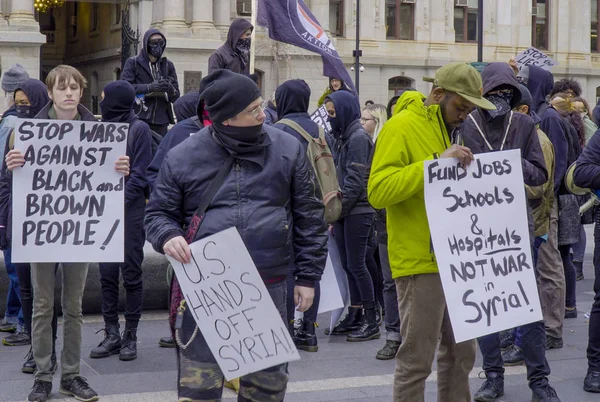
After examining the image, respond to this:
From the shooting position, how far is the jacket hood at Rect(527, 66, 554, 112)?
8.66 m

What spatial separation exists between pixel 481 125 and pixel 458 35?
115 feet

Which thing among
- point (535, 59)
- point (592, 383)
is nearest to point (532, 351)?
point (592, 383)

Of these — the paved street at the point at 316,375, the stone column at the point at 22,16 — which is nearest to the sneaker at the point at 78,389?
the paved street at the point at 316,375

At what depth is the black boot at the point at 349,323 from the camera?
8.59 metres

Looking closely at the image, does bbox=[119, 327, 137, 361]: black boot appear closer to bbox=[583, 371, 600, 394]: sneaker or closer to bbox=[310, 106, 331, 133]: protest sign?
bbox=[310, 106, 331, 133]: protest sign

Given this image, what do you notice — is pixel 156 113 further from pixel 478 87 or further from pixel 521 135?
pixel 478 87

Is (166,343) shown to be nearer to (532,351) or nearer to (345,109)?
(345,109)

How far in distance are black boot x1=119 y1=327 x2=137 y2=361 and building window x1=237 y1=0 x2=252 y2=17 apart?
29.2m

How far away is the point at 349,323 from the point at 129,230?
7.32ft

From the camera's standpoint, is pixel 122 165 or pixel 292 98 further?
pixel 292 98

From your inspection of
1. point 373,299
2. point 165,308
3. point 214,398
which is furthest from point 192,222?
point 165,308

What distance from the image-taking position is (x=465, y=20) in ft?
131

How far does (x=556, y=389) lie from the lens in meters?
6.71

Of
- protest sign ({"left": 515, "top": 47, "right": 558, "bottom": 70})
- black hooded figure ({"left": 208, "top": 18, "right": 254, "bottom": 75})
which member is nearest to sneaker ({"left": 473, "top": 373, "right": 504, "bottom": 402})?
black hooded figure ({"left": 208, "top": 18, "right": 254, "bottom": 75})
